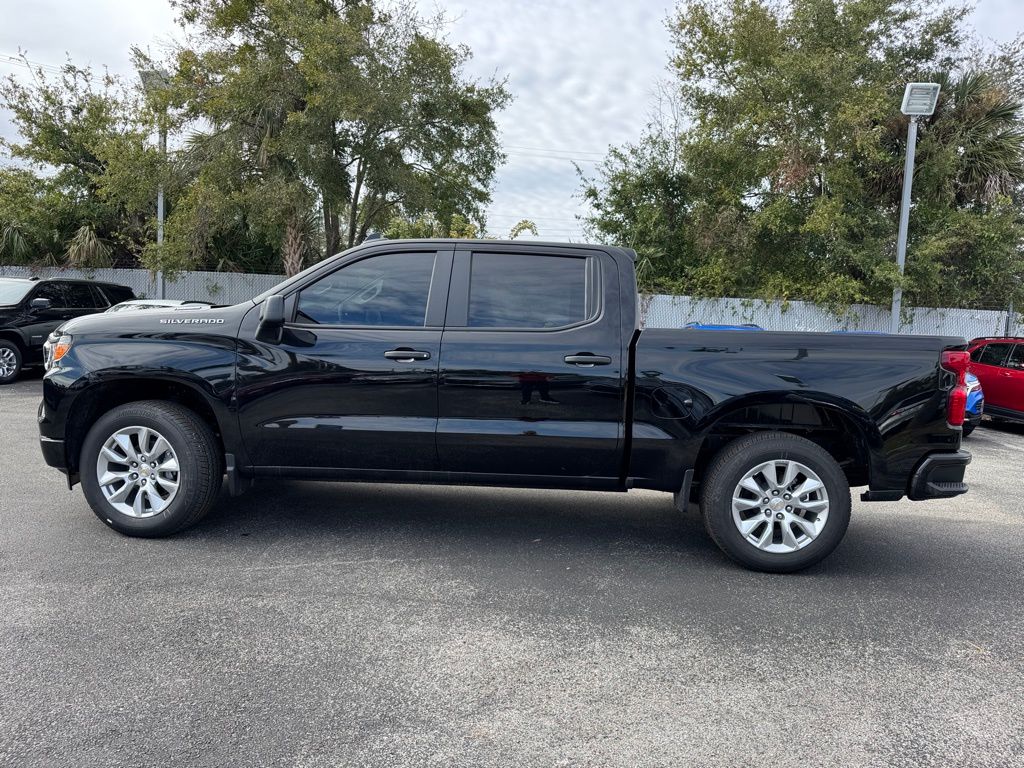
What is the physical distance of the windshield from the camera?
12.3m

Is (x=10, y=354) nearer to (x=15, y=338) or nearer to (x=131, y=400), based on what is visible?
(x=15, y=338)

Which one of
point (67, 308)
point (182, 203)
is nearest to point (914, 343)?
point (67, 308)

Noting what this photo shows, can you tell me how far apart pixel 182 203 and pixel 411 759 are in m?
17.0

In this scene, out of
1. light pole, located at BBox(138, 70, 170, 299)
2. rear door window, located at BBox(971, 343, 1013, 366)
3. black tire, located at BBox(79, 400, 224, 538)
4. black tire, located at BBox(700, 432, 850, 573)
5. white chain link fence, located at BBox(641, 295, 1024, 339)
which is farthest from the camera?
white chain link fence, located at BBox(641, 295, 1024, 339)

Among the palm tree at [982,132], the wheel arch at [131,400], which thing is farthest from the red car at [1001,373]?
the wheel arch at [131,400]

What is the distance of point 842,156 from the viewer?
16.2 m

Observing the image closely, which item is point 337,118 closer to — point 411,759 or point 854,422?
point 854,422

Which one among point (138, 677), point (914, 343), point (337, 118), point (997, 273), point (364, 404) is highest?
point (337, 118)

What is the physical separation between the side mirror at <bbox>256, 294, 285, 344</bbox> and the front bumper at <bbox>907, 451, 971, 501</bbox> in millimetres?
3903

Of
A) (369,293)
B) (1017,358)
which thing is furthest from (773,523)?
(1017,358)

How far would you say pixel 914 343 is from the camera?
4.28 m

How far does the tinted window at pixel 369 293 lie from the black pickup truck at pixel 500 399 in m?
0.01

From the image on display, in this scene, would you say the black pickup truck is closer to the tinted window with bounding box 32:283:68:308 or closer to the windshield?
the windshield

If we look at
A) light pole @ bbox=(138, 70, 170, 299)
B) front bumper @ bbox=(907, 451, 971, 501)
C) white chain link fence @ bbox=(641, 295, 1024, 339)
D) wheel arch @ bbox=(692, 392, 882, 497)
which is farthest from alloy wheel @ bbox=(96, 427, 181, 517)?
light pole @ bbox=(138, 70, 170, 299)
